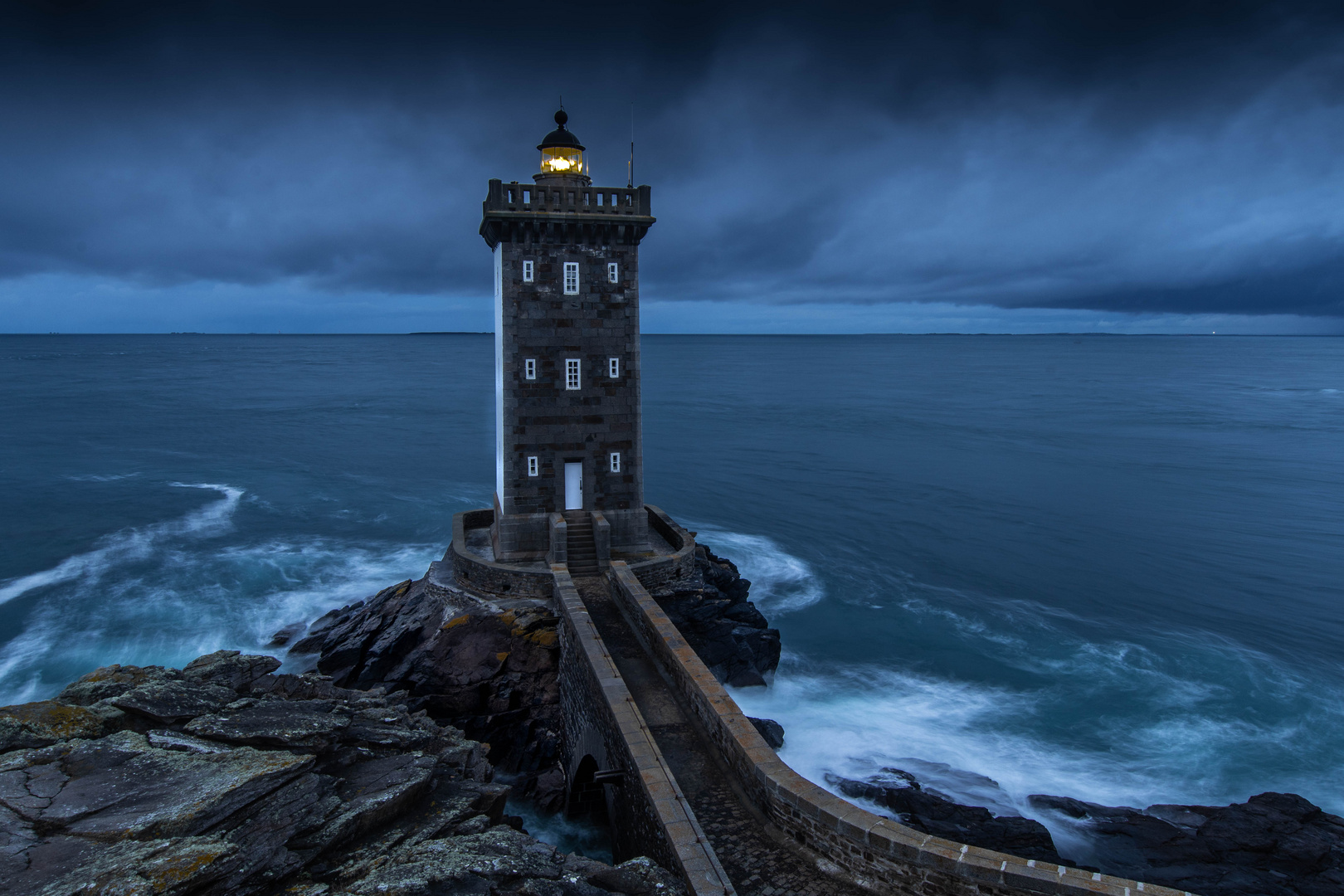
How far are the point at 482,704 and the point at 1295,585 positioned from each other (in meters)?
29.7

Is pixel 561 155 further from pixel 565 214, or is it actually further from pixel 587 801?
pixel 587 801

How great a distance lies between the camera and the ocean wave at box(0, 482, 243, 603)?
3027 centimetres

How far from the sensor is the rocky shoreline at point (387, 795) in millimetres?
8758

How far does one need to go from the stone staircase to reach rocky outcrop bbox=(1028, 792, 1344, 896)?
11645mm

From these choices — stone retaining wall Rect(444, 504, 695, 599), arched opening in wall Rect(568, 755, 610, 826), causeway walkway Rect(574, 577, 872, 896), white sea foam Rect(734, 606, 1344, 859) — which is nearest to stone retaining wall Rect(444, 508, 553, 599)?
stone retaining wall Rect(444, 504, 695, 599)

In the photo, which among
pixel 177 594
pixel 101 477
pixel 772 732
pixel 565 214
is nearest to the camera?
pixel 772 732

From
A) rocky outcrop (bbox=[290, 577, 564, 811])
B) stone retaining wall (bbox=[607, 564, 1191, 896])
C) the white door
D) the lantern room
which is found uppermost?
the lantern room

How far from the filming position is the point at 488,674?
1828cm

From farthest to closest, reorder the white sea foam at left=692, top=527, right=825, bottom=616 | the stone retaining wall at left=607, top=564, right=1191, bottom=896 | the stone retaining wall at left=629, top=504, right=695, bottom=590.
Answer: the white sea foam at left=692, top=527, right=825, bottom=616
the stone retaining wall at left=629, top=504, right=695, bottom=590
the stone retaining wall at left=607, top=564, right=1191, bottom=896

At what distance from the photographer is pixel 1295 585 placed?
97.6 feet

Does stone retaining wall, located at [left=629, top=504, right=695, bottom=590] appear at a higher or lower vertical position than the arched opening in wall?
higher

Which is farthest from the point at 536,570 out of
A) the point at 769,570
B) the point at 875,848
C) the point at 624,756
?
the point at 769,570

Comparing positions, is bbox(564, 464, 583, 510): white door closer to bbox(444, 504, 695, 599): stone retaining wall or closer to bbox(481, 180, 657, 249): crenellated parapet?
bbox(444, 504, 695, 599): stone retaining wall

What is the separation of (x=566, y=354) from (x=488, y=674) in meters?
7.97
